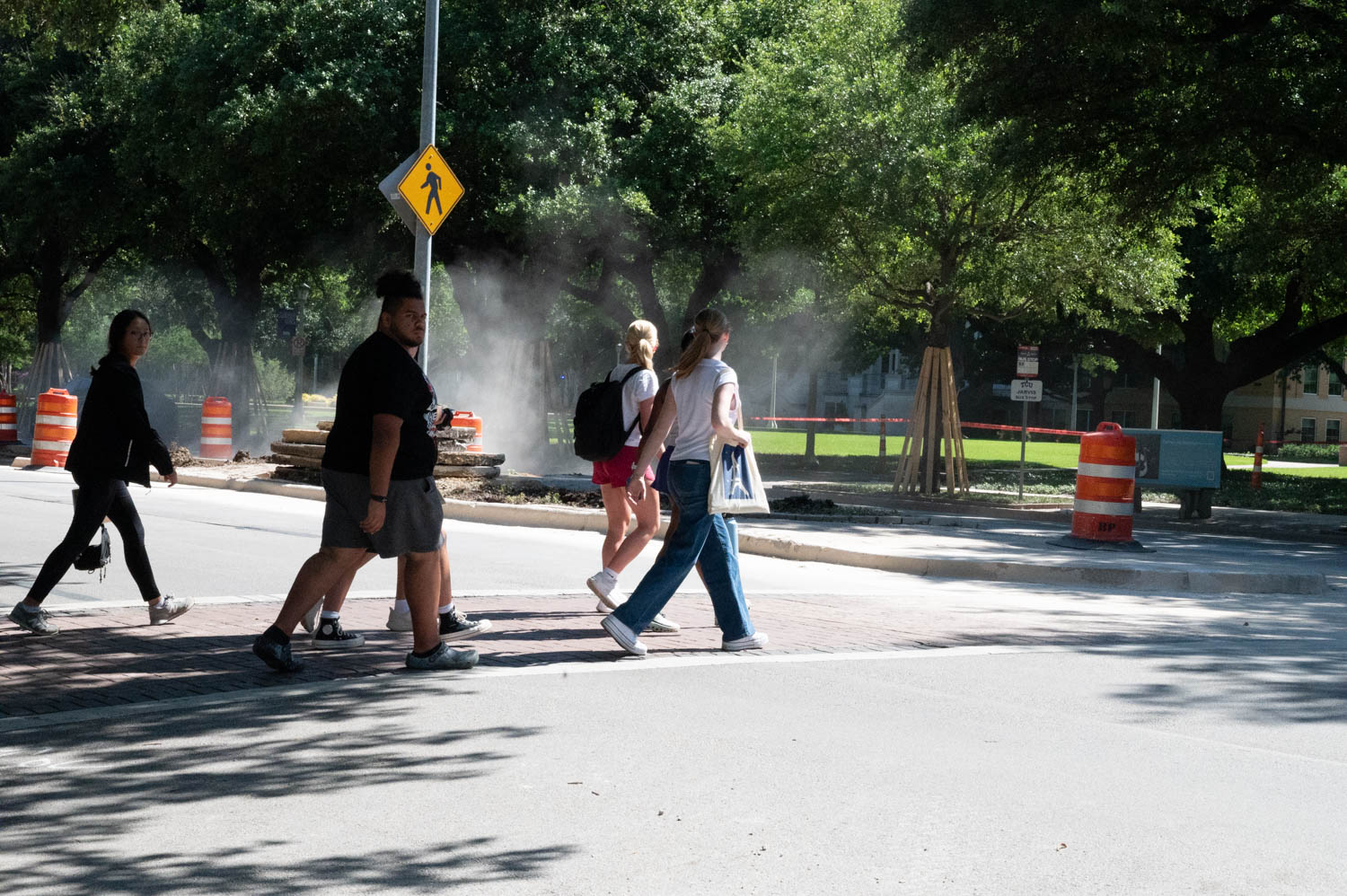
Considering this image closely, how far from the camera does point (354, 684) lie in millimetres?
6734

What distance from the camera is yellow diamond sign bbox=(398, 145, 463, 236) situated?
1425cm

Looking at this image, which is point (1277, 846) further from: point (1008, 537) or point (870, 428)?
point (870, 428)

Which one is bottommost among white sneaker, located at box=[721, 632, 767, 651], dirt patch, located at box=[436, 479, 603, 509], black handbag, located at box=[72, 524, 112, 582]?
white sneaker, located at box=[721, 632, 767, 651]

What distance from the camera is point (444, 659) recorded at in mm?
7035

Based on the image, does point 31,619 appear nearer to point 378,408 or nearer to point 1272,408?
point 378,408

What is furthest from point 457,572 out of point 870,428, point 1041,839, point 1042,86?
point 870,428

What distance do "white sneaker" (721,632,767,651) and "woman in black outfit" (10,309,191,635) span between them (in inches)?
124

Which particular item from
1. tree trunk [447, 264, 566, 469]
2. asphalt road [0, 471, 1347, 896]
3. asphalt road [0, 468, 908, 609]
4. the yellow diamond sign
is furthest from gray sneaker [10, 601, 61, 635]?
tree trunk [447, 264, 566, 469]

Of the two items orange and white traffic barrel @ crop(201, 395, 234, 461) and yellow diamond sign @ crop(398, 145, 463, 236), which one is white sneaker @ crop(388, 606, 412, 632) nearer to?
yellow diamond sign @ crop(398, 145, 463, 236)

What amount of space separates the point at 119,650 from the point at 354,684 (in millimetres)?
1546

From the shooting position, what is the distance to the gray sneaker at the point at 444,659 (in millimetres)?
7012

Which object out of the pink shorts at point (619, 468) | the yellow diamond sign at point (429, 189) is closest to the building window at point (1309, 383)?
the yellow diamond sign at point (429, 189)

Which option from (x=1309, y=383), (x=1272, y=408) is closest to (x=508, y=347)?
(x=1272, y=408)

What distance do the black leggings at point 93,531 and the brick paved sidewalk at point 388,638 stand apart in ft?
0.98
